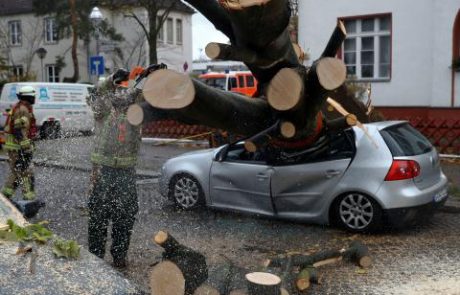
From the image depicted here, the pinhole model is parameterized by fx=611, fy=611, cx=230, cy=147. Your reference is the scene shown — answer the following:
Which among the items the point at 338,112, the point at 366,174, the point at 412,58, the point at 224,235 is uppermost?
the point at 412,58

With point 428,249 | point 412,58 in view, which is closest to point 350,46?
point 412,58

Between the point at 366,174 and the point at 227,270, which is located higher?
the point at 366,174

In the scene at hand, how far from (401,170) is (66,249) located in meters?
4.59

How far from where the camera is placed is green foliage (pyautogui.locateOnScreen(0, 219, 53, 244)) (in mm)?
3615

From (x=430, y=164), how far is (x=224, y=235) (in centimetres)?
267

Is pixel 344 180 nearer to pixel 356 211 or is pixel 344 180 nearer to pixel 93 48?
pixel 356 211

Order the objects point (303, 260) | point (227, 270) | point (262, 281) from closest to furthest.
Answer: point (262, 281) < point (227, 270) < point (303, 260)

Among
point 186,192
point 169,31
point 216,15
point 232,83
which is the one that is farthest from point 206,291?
point 169,31

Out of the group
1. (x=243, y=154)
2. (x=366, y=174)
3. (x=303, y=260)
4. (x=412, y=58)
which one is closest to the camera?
(x=303, y=260)

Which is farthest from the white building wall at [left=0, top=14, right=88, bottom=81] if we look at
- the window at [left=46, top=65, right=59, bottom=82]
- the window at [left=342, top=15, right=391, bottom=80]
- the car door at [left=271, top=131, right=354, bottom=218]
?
the car door at [left=271, top=131, right=354, bottom=218]

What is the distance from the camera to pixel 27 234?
3.66 meters

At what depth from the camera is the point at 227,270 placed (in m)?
5.18

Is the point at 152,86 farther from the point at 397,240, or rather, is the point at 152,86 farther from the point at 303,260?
the point at 397,240

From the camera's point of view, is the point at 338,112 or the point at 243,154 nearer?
the point at 338,112
